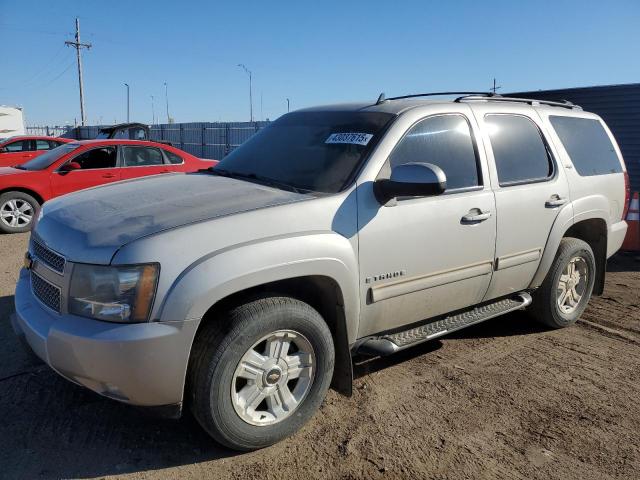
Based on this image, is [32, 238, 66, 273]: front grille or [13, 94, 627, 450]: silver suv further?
[32, 238, 66, 273]: front grille

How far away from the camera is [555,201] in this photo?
14.2 feet

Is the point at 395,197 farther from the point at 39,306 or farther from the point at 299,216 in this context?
the point at 39,306

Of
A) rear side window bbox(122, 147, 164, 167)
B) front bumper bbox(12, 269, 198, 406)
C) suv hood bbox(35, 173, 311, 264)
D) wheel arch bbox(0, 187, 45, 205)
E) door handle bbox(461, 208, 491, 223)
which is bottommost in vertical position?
front bumper bbox(12, 269, 198, 406)

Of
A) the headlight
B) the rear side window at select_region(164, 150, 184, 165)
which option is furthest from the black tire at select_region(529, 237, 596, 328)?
A: the rear side window at select_region(164, 150, 184, 165)

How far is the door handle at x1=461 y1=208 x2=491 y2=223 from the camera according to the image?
3.64 meters

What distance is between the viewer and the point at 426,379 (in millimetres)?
3832

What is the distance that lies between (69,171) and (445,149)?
289 inches

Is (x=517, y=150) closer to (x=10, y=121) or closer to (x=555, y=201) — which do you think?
(x=555, y=201)

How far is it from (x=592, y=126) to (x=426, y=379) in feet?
9.88

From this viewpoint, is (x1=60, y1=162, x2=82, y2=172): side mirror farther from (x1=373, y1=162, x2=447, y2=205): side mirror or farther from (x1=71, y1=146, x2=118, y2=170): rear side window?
(x1=373, y1=162, x2=447, y2=205): side mirror

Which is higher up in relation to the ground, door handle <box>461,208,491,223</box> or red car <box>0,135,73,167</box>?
red car <box>0,135,73,167</box>

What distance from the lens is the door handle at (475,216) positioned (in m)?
3.64

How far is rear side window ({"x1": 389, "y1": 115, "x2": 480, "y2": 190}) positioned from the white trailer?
26.0 metres

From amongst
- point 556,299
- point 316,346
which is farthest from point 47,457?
point 556,299
